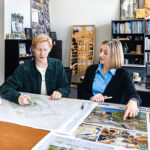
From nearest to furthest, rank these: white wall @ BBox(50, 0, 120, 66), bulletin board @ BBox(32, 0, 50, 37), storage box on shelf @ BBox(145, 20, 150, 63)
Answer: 1. storage box on shelf @ BBox(145, 20, 150, 63)
2. bulletin board @ BBox(32, 0, 50, 37)
3. white wall @ BBox(50, 0, 120, 66)

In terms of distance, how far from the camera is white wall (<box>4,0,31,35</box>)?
4.24 meters

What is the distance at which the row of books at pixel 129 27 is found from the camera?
4.65 metres

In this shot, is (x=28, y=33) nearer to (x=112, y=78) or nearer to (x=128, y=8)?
(x=128, y=8)

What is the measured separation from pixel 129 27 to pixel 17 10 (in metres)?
2.72

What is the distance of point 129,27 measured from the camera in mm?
4734

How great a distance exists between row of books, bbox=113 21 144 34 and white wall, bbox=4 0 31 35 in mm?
2212

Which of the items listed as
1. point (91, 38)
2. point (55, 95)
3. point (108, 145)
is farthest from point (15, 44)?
point (108, 145)

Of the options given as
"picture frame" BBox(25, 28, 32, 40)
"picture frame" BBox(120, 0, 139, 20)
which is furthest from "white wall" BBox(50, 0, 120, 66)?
"picture frame" BBox(25, 28, 32, 40)

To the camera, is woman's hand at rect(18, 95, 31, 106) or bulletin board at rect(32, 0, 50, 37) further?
bulletin board at rect(32, 0, 50, 37)

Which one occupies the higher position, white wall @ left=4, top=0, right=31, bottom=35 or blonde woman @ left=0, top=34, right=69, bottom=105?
white wall @ left=4, top=0, right=31, bottom=35

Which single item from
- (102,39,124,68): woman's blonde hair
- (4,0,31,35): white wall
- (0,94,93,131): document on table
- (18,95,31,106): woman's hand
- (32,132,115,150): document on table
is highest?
(4,0,31,35): white wall

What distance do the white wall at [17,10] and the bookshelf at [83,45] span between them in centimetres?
131

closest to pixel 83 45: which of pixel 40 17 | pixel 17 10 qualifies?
A: pixel 40 17

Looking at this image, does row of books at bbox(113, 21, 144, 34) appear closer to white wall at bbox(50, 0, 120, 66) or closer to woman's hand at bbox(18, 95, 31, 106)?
white wall at bbox(50, 0, 120, 66)
